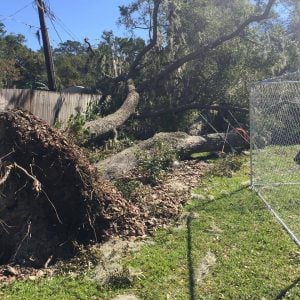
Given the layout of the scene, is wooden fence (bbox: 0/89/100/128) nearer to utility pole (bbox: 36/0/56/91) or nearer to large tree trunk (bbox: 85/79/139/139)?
large tree trunk (bbox: 85/79/139/139)

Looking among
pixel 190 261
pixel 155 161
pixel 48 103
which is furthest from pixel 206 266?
pixel 48 103

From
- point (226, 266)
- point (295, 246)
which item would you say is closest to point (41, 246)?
point (226, 266)

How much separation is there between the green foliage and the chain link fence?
172 centimetres

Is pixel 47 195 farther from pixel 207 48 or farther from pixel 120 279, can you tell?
pixel 207 48

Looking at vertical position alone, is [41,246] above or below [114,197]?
below

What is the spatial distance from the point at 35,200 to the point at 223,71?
1064 centimetres

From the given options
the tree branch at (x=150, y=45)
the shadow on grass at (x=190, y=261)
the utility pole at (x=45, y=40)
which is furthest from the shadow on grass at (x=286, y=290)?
the utility pole at (x=45, y=40)

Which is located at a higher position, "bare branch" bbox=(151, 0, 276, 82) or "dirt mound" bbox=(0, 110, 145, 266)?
"bare branch" bbox=(151, 0, 276, 82)

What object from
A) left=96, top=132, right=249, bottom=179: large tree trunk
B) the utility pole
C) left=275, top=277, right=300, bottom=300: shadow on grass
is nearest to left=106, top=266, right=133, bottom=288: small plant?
left=275, top=277, right=300, bottom=300: shadow on grass

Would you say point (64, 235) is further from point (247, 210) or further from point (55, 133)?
point (247, 210)

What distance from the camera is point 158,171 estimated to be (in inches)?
338

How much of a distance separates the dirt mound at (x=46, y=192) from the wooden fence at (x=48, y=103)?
3.27 meters

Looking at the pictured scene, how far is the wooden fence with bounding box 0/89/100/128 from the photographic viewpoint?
31.7 ft

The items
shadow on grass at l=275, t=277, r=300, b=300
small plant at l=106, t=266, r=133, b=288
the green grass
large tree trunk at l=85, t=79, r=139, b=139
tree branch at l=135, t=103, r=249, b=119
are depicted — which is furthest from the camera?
tree branch at l=135, t=103, r=249, b=119
